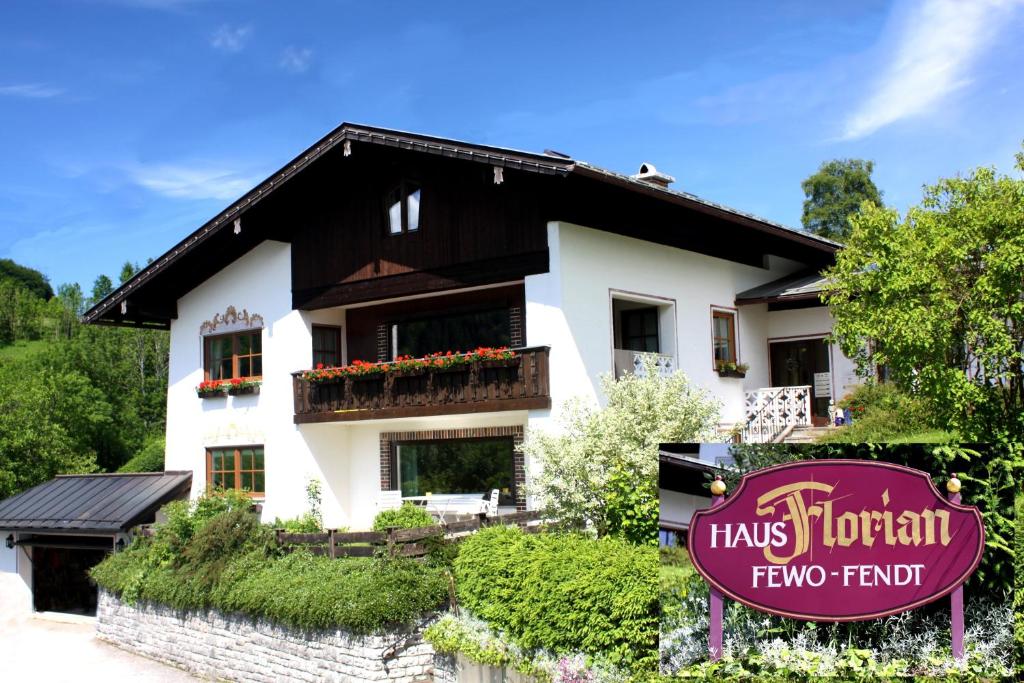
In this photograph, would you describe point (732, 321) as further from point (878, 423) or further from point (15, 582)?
point (15, 582)

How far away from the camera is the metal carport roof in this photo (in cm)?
2128

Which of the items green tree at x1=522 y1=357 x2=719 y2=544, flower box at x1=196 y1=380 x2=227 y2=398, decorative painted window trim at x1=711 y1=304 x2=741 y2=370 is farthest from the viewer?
flower box at x1=196 y1=380 x2=227 y2=398

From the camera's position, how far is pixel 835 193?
1623 inches

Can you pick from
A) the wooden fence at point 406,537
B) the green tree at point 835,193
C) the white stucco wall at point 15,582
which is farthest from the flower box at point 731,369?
the green tree at point 835,193

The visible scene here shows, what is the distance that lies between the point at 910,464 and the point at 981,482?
22.7 inches

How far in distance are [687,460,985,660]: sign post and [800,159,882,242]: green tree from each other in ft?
109

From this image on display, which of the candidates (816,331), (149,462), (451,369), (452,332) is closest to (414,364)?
(451,369)

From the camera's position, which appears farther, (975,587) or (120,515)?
(120,515)

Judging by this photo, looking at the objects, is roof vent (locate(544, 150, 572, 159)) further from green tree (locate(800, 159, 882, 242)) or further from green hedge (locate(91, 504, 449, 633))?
green tree (locate(800, 159, 882, 242))

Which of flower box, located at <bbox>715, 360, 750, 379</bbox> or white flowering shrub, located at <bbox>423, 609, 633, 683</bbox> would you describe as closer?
white flowering shrub, located at <bbox>423, 609, 633, 683</bbox>

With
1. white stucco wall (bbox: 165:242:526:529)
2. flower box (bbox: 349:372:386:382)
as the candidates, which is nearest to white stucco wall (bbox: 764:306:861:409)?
white stucco wall (bbox: 165:242:526:529)

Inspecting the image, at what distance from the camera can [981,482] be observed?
864cm

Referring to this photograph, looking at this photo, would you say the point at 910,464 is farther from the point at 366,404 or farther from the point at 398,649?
the point at 366,404

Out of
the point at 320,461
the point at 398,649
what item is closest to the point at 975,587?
the point at 398,649
